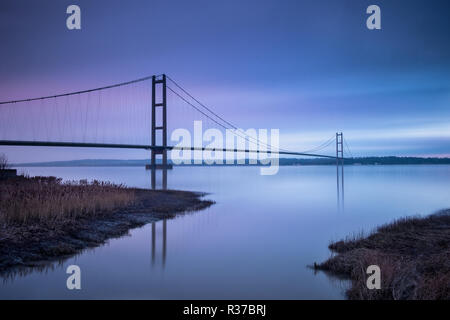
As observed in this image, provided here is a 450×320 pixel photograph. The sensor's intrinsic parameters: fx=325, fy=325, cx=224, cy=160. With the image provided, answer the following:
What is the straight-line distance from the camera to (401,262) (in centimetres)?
589

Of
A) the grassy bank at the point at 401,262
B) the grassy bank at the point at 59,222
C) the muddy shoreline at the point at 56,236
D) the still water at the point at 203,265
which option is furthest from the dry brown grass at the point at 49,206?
the grassy bank at the point at 401,262

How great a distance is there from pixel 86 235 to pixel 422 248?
7791mm

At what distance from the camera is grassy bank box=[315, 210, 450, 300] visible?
4.42 meters

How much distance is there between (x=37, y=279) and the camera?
552 centimetres

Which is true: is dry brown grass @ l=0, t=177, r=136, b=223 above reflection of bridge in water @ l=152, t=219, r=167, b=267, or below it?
above

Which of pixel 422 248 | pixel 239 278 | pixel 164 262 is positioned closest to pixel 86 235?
pixel 164 262

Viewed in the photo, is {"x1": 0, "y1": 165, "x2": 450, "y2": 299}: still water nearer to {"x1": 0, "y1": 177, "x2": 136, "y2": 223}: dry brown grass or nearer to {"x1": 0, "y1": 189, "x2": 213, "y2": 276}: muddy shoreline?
{"x1": 0, "y1": 189, "x2": 213, "y2": 276}: muddy shoreline

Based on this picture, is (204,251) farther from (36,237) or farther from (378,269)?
(378,269)

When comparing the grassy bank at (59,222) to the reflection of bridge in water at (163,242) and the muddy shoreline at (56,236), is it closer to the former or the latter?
the muddy shoreline at (56,236)

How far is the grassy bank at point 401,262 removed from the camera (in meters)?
4.42

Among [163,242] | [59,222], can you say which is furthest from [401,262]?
[59,222]

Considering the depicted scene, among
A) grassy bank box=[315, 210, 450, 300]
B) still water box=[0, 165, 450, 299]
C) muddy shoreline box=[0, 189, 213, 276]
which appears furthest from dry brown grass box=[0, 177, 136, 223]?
grassy bank box=[315, 210, 450, 300]

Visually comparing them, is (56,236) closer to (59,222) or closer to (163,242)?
(59,222)
